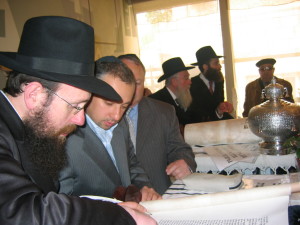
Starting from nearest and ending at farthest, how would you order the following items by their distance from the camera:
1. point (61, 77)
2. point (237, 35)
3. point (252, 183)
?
1. point (61, 77)
2. point (252, 183)
3. point (237, 35)

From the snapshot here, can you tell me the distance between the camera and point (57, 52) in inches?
36.2

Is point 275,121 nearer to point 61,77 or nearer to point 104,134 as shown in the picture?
point 104,134

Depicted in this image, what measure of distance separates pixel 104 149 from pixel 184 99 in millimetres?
2457

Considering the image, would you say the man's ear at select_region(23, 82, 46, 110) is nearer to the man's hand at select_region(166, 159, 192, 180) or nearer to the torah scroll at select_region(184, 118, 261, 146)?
the man's hand at select_region(166, 159, 192, 180)

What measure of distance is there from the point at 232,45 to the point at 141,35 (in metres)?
1.65

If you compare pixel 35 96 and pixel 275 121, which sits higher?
pixel 35 96

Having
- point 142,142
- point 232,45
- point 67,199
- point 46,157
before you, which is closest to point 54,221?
point 67,199

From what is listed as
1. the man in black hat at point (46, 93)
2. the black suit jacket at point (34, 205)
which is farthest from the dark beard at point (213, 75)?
the black suit jacket at point (34, 205)

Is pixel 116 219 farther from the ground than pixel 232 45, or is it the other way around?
pixel 232 45

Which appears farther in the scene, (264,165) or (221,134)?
(221,134)

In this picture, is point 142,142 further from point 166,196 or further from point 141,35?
point 141,35

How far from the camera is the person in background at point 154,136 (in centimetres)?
192

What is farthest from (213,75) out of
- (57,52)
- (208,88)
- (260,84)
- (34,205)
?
(34,205)

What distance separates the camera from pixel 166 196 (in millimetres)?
1173
